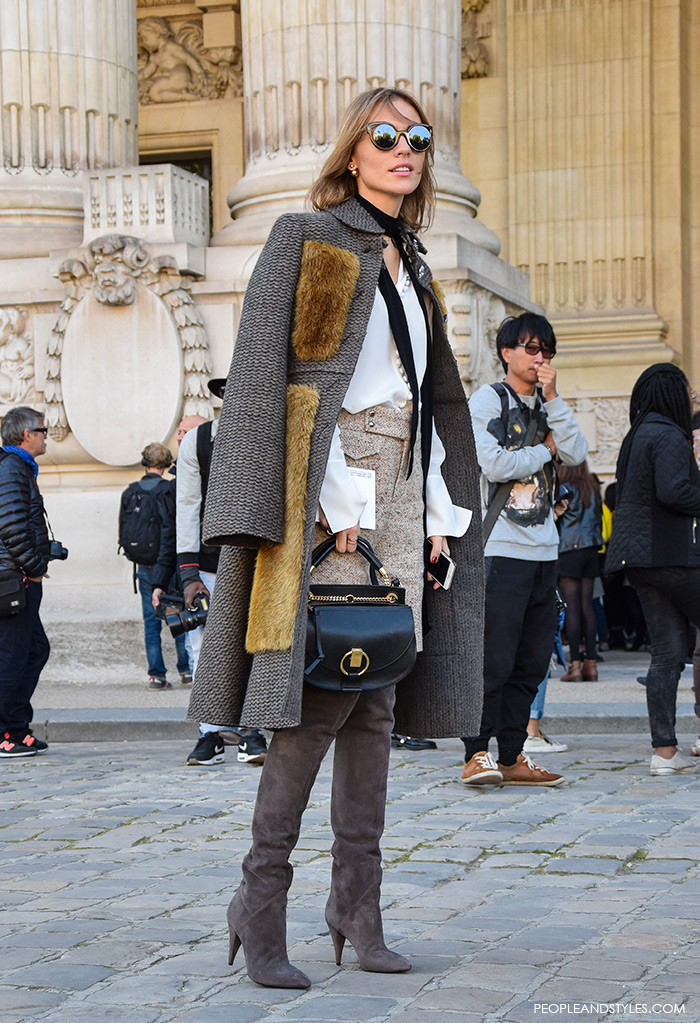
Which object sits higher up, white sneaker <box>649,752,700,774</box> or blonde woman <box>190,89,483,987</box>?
blonde woman <box>190,89,483,987</box>

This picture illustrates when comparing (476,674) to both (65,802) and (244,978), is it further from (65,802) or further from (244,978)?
(65,802)

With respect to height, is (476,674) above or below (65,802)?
above

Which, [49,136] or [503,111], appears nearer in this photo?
[49,136]

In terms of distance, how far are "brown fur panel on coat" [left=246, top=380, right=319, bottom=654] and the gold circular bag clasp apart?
148 mm

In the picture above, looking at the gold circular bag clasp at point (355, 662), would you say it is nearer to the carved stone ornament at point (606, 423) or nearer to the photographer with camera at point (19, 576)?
the photographer with camera at point (19, 576)

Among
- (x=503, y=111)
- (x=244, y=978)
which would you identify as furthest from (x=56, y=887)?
(x=503, y=111)

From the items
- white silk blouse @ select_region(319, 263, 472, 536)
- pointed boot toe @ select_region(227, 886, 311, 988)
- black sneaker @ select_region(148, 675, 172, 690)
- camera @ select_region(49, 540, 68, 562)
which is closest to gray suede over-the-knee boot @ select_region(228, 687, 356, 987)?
pointed boot toe @ select_region(227, 886, 311, 988)

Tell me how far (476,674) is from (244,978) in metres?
0.91

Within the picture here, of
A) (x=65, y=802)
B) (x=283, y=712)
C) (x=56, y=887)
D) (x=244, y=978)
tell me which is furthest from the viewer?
(x=65, y=802)

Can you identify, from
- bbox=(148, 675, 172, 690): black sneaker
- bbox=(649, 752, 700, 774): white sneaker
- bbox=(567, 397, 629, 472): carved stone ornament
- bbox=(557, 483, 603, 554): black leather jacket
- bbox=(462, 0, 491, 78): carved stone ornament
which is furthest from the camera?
bbox=(462, 0, 491, 78): carved stone ornament

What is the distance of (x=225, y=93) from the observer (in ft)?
67.6

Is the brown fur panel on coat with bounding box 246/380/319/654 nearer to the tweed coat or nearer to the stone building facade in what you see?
the tweed coat

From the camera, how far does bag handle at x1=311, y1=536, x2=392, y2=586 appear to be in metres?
3.85

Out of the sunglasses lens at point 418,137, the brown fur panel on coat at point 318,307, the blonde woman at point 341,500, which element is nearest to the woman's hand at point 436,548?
the blonde woman at point 341,500
